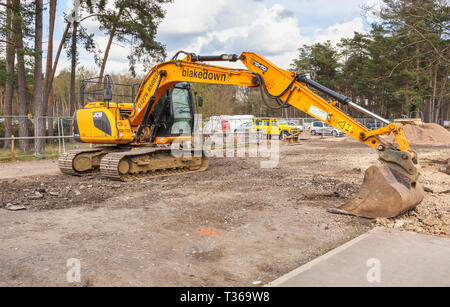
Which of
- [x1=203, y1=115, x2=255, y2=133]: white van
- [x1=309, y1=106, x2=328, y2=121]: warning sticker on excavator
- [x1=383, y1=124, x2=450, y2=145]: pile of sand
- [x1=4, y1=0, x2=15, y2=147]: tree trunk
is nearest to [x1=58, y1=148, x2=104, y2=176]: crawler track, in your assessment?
[x1=309, y1=106, x2=328, y2=121]: warning sticker on excavator

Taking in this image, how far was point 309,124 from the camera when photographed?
40219 mm

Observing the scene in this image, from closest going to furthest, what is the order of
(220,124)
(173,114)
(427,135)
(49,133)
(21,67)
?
1. (173,114)
2. (21,67)
3. (49,133)
4. (427,135)
5. (220,124)

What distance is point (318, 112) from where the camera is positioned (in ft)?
25.9

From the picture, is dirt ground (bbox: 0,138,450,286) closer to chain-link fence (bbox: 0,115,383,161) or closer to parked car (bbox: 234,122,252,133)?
chain-link fence (bbox: 0,115,383,161)

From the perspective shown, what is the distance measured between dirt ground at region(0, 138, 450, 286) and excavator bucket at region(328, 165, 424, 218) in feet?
0.62

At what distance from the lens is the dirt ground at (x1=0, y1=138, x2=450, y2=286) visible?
4438 mm

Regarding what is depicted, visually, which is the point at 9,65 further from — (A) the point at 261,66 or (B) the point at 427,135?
(B) the point at 427,135

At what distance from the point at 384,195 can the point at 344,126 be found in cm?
170

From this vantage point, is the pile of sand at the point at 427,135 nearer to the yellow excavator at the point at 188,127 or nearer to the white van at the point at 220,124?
the white van at the point at 220,124

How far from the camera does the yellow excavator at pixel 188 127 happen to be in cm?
656

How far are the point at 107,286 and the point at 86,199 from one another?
4924mm

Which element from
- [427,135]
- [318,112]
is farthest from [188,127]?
[427,135]

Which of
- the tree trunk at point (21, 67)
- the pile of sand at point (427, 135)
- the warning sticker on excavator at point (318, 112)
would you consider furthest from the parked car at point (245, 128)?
the warning sticker on excavator at point (318, 112)

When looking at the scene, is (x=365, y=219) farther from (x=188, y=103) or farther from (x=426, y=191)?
(x=188, y=103)
